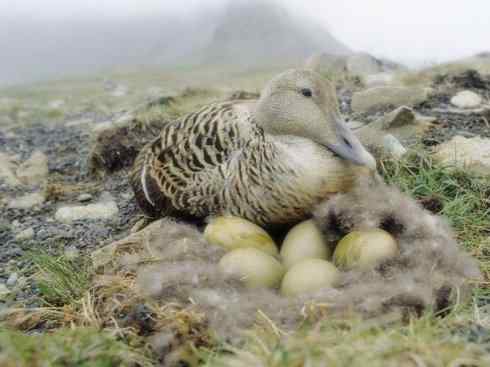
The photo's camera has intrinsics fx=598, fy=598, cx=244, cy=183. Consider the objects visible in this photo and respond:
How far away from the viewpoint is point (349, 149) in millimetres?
2834

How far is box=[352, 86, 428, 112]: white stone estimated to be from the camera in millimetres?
5262

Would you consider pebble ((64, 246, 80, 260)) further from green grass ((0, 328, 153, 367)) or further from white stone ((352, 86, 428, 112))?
white stone ((352, 86, 428, 112))

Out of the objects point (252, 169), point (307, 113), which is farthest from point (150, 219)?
point (307, 113)

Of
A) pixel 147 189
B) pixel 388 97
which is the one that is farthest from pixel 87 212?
pixel 388 97

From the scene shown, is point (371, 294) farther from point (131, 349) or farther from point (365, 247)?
point (131, 349)

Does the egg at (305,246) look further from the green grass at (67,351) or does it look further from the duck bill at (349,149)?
the green grass at (67,351)

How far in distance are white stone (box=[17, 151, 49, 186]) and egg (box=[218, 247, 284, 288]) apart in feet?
11.5

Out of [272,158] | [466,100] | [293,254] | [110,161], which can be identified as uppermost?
[272,158]

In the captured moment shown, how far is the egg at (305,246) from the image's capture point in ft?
8.52

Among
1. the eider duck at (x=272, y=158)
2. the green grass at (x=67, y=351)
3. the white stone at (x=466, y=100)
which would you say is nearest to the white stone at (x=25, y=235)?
the eider duck at (x=272, y=158)

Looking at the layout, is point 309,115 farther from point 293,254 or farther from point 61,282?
point 61,282

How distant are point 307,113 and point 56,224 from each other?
2.19 m

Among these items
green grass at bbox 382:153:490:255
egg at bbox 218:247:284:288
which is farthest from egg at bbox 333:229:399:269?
green grass at bbox 382:153:490:255

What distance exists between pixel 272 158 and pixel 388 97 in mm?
2806
